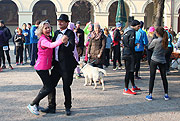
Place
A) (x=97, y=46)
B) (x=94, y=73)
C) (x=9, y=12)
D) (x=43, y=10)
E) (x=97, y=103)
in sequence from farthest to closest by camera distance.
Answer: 1. (x=43, y=10)
2. (x=9, y=12)
3. (x=97, y=46)
4. (x=94, y=73)
5. (x=97, y=103)

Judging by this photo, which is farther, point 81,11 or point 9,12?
point 81,11

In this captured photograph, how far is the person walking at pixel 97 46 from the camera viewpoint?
8.05 meters

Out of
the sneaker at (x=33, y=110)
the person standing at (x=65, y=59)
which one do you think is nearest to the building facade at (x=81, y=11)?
the person standing at (x=65, y=59)

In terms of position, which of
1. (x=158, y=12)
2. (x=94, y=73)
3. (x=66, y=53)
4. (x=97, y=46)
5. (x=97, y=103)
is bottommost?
(x=97, y=103)

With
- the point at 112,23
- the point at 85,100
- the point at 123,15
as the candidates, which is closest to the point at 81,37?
the point at 85,100

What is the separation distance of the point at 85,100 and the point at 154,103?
1624 mm

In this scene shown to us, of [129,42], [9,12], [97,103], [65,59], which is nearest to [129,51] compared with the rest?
[129,42]

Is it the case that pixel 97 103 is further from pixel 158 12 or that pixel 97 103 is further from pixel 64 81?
pixel 158 12

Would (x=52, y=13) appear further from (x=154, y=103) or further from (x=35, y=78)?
(x=154, y=103)

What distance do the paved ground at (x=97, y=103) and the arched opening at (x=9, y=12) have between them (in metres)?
22.2

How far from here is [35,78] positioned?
925 cm

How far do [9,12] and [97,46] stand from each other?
24.2 metres

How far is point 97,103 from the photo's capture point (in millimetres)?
6152

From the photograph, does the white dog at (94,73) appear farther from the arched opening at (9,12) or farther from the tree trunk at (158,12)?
the arched opening at (9,12)
